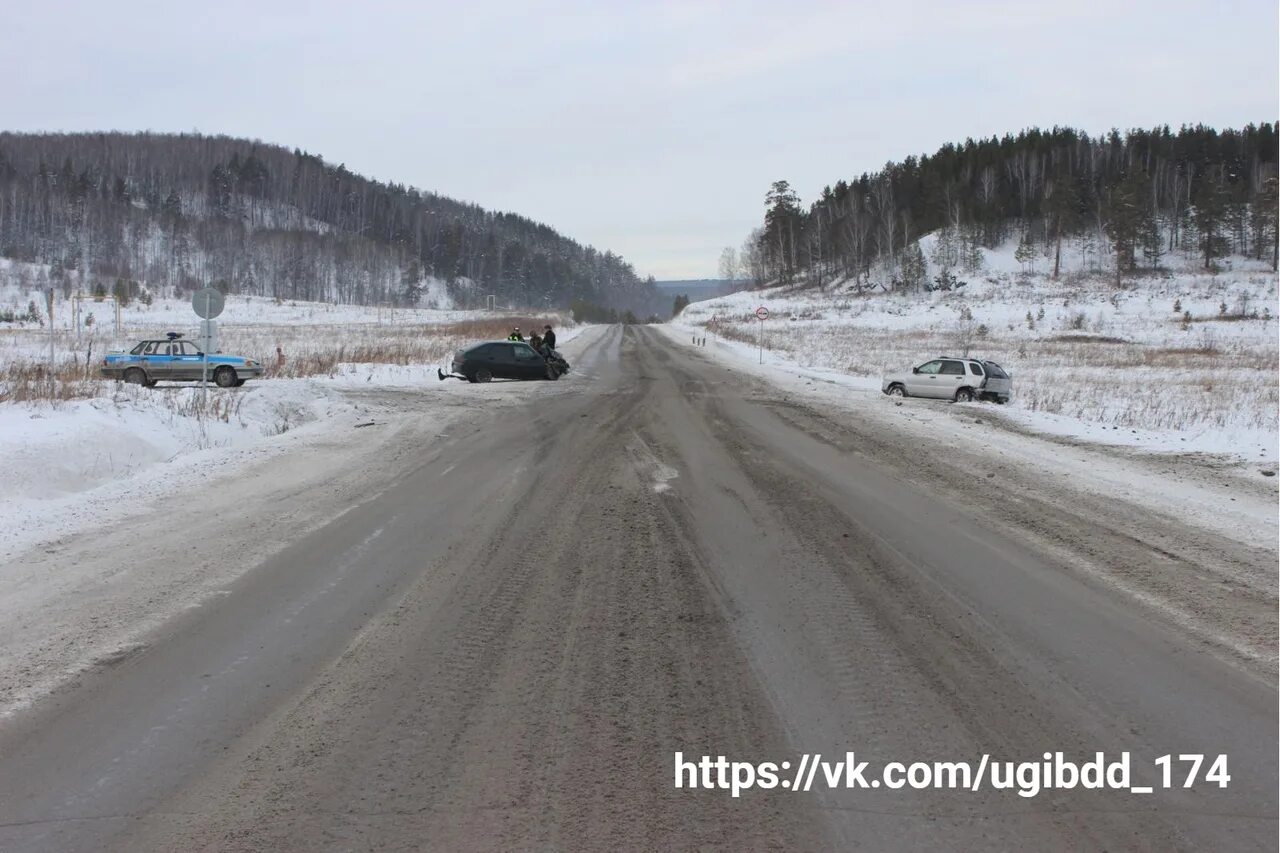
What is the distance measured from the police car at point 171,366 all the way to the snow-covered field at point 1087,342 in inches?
711

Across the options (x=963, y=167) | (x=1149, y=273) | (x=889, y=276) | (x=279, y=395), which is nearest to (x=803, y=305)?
(x=889, y=276)

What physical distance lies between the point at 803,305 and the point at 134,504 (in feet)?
300

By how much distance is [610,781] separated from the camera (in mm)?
3395

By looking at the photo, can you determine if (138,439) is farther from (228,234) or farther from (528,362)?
(228,234)

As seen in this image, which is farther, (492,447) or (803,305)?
(803,305)

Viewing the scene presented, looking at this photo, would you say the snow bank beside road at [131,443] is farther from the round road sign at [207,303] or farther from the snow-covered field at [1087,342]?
the snow-covered field at [1087,342]

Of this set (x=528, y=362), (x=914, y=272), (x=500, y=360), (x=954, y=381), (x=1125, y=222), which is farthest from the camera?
(x=914, y=272)

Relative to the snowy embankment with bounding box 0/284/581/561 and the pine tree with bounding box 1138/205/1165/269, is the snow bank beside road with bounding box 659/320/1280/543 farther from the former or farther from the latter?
the pine tree with bounding box 1138/205/1165/269

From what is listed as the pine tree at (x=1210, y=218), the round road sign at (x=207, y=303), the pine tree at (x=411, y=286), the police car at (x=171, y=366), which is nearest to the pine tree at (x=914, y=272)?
the pine tree at (x=1210, y=218)

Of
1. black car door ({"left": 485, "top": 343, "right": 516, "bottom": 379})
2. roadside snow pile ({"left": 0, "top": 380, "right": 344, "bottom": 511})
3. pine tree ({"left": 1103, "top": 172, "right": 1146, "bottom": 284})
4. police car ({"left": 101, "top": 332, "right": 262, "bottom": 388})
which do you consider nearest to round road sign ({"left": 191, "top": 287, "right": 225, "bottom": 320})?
roadside snow pile ({"left": 0, "top": 380, "right": 344, "bottom": 511})

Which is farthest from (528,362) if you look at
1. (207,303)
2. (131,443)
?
(131,443)

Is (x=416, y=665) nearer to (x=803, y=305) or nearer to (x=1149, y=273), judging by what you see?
(x=803, y=305)

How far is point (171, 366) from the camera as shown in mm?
22906

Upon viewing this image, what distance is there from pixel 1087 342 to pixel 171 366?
4819cm
